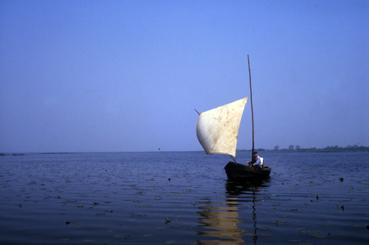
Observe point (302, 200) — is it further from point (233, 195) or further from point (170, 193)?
point (170, 193)

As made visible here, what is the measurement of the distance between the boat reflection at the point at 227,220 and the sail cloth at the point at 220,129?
A: 1048 centimetres

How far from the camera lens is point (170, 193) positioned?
99.1ft

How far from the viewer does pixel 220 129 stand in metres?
40.9

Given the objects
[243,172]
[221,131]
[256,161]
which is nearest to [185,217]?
[243,172]

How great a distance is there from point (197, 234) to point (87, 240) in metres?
4.08

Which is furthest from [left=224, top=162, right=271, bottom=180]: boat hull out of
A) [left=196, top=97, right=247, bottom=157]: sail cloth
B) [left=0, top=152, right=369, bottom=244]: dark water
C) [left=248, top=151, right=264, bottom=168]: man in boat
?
[left=0, top=152, right=369, bottom=244]: dark water

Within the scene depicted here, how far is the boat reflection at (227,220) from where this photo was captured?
47.8 feet

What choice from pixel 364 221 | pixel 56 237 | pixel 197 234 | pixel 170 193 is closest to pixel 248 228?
pixel 197 234

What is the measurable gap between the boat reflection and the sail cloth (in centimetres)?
1048

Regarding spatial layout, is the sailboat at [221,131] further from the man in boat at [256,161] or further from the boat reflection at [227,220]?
the boat reflection at [227,220]

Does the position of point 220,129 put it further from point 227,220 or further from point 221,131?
point 227,220

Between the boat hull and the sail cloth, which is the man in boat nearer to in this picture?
the boat hull

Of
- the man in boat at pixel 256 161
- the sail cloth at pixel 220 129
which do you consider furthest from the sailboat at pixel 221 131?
the man in boat at pixel 256 161

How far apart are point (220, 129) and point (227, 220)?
22.8m
